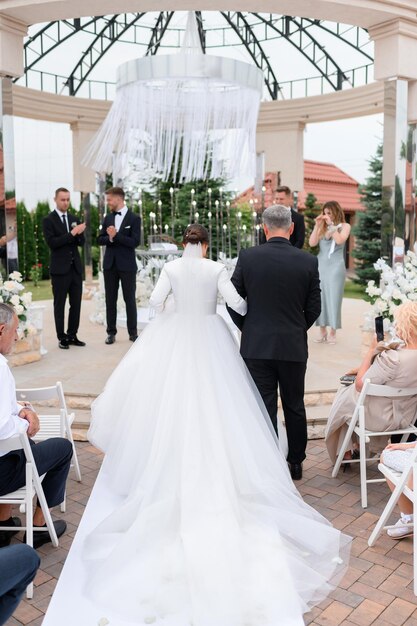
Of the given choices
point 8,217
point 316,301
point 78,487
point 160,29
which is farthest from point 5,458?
point 160,29

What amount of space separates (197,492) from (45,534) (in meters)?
0.91

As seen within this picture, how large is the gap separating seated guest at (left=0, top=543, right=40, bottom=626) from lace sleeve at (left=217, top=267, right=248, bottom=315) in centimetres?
219

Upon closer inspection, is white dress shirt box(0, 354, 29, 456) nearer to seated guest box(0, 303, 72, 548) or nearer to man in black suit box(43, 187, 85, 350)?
seated guest box(0, 303, 72, 548)

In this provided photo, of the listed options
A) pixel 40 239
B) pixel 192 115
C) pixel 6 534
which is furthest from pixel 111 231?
pixel 40 239

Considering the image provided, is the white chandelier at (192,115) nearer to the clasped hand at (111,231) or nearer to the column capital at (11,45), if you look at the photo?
the clasped hand at (111,231)

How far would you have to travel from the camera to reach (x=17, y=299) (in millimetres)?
5859

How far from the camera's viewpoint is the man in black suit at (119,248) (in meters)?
7.21

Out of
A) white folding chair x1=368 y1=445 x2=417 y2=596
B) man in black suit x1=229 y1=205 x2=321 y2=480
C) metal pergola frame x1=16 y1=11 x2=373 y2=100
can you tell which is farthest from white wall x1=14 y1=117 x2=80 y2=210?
white folding chair x1=368 y1=445 x2=417 y2=596

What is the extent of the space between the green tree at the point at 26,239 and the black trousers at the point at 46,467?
54.9 ft

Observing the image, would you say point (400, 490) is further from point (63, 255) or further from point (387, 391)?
point (63, 255)

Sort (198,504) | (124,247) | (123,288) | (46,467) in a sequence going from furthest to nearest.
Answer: (123,288) → (124,247) → (46,467) → (198,504)

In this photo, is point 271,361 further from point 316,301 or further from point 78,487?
point 78,487

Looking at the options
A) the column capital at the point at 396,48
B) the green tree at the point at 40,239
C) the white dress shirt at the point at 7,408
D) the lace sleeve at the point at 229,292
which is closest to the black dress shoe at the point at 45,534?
the white dress shirt at the point at 7,408

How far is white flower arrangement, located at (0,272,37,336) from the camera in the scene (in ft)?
19.1
